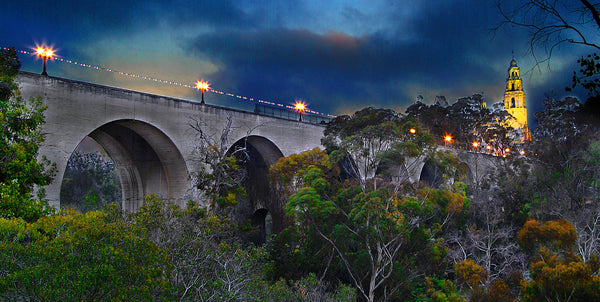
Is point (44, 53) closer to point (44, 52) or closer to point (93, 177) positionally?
point (44, 52)

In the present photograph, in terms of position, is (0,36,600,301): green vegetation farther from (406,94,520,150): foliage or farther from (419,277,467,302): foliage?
(406,94,520,150): foliage

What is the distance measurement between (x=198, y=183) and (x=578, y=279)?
12771mm

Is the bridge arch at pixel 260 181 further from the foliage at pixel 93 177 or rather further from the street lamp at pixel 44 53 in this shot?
the foliage at pixel 93 177

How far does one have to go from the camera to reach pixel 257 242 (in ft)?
85.1

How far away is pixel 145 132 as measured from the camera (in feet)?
57.8

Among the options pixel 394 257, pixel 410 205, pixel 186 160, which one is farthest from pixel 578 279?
pixel 186 160

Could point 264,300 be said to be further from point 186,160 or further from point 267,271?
point 186,160

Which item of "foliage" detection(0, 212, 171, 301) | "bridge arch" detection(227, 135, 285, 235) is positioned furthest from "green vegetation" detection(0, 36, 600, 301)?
"bridge arch" detection(227, 135, 285, 235)

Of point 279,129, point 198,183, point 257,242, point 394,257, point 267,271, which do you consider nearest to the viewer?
point 267,271

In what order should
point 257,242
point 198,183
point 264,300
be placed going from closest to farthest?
point 264,300 < point 198,183 < point 257,242

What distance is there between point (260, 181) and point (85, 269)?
1860cm

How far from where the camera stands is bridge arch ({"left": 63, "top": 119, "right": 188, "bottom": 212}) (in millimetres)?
17820

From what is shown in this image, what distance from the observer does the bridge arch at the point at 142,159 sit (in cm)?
1782

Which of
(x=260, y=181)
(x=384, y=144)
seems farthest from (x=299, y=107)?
(x=384, y=144)
